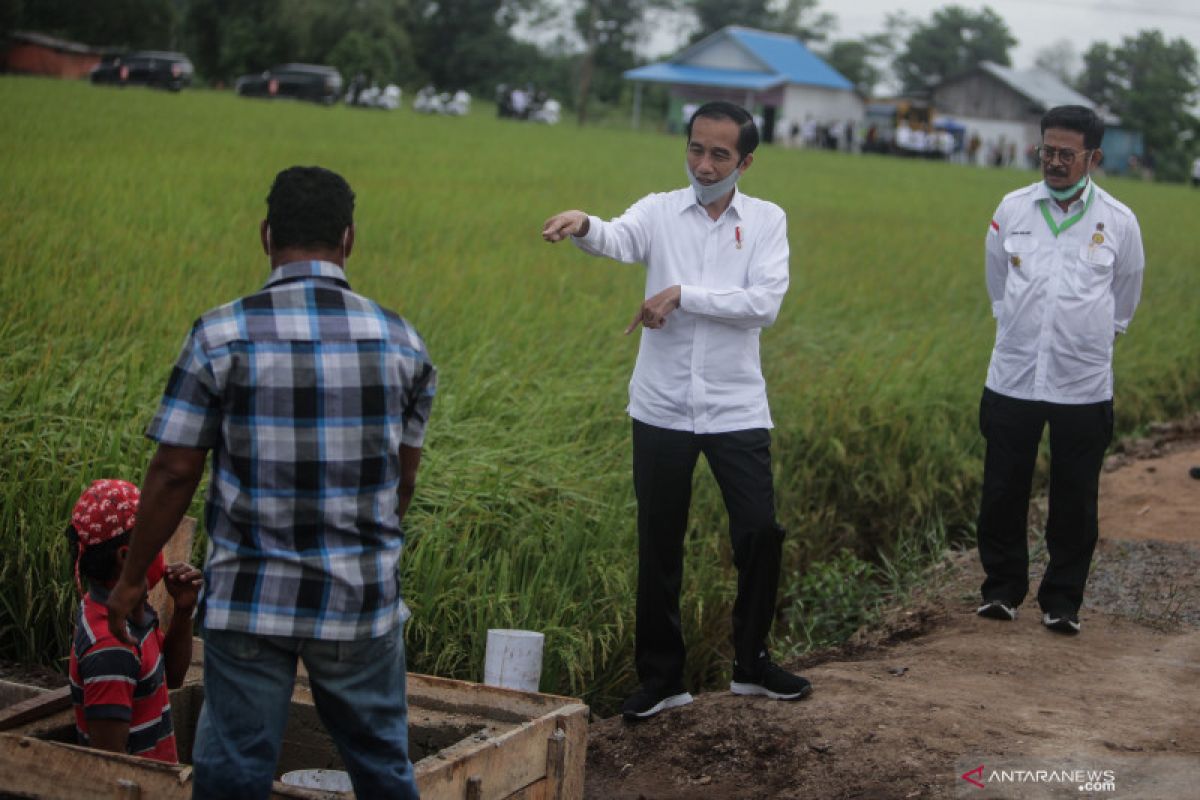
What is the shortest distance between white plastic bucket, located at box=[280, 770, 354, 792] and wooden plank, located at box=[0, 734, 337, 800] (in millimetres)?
740

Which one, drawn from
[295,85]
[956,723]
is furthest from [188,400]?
[295,85]

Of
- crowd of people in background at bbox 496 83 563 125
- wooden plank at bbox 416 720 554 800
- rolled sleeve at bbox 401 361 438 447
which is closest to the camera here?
rolled sleeve at bbox 401 361 438 447

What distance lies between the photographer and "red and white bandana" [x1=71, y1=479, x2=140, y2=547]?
10.2 feet

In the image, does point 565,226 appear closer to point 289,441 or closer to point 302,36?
point 289,441

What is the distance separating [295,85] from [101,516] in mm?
33864

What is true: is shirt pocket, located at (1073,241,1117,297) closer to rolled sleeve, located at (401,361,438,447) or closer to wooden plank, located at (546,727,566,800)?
wooden plank, located at (546,727,566,800)

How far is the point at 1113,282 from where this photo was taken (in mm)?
5070

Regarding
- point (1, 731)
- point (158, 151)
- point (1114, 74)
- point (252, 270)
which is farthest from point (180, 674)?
point (1114, 74)

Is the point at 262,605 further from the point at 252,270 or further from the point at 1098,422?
the point at 252,270

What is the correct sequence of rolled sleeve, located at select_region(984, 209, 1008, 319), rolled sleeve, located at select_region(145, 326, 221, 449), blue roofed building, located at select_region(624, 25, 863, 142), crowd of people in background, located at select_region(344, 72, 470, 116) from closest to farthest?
1. rolled sleeve, located at select_region(145, 326, 221, 449)
2. rolled sleeve, located at select_region(984, 209, 1008, 319)
3. crowd of people in background, located at select_region(344, 72, 470, 116)
4. blue roofed building, located at select_region(624, 25, 863, 142)

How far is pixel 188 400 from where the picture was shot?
2.50m

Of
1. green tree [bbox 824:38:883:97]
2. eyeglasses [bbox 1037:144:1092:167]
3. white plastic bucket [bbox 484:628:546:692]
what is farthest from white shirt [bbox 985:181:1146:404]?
green tree [bbox 824:38:883:97]

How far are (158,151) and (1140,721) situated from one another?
440 inches

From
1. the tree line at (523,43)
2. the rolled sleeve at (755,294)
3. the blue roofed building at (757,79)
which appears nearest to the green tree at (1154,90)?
the tree line at (523,43)
